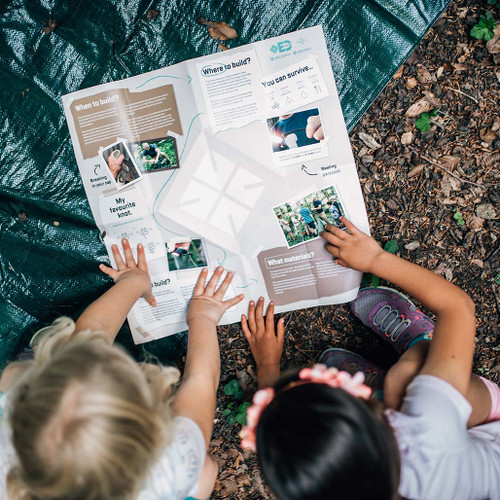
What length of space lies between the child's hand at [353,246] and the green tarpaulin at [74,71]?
38cm

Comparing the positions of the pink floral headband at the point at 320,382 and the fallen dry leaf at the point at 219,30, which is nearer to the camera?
the pink floral headband at the point at 320,382

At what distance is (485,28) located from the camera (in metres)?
1.31

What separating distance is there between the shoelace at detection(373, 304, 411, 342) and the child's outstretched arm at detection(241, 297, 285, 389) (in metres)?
0.34

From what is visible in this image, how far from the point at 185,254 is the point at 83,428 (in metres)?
0.70

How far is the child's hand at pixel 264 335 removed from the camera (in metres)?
1.42

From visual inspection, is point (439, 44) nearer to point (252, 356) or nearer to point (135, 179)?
point (135, 179)

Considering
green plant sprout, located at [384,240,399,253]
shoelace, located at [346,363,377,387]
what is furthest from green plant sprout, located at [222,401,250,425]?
green plant sprout, located at [384,240,399,253]

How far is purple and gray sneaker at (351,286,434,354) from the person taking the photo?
1352 mm

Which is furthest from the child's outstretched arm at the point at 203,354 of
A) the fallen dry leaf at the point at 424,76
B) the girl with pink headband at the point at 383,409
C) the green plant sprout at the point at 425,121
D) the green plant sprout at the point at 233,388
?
the fallen dry leaf at the point at 424,76

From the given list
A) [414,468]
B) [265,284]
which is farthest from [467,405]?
[265,284]

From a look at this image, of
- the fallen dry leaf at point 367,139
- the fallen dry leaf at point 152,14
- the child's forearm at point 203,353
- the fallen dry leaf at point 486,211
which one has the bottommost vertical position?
the child's forearm at point 203,353

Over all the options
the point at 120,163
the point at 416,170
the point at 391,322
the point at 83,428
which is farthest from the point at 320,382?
the point at 120,163

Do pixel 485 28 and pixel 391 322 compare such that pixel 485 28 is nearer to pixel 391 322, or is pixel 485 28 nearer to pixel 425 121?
pixel 425 121

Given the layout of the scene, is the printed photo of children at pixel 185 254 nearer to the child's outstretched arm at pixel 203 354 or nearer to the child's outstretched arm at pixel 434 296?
the child's outstretched arm at pixel 203 354
